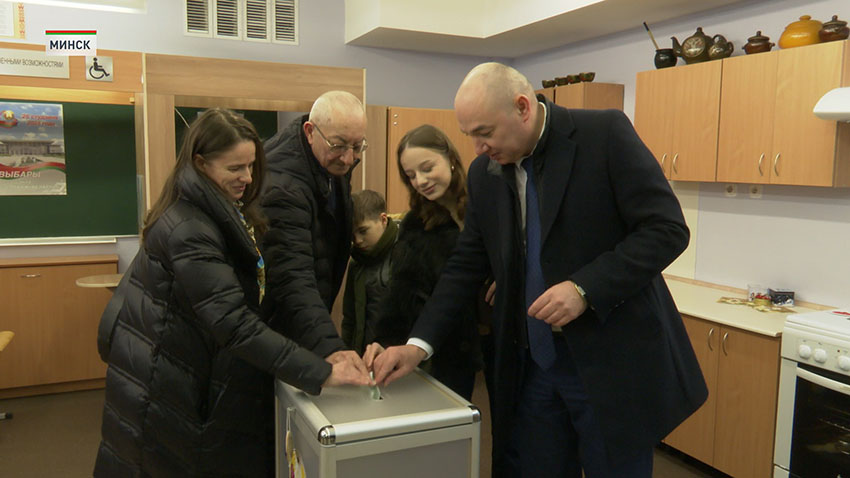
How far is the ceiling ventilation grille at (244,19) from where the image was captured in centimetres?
470

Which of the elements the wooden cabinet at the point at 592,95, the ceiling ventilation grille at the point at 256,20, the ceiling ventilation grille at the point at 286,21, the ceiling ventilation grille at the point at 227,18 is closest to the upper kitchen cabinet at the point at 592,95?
the wooden cabinet at the point at 592,95

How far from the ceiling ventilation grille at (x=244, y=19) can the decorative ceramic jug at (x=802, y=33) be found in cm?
335

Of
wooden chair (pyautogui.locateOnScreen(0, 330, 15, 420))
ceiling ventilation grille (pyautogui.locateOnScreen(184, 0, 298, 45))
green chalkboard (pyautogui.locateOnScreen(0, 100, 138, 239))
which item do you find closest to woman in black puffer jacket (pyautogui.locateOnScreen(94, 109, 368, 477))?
wooden chair (pyautogui.locateOnScreen(0, 330, 15, 420))

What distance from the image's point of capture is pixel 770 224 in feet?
11.6

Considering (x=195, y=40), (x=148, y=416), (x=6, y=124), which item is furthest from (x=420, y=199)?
(x=6, y=124)

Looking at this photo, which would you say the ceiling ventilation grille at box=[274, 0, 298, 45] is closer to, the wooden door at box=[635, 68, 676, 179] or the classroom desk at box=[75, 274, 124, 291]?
the classroom desk at box=[75, 274, 124, 291]

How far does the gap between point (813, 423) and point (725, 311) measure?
2.22 feet

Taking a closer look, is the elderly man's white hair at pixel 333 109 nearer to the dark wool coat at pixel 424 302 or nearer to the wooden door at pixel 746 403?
the dark wool coat at pixel 424 302

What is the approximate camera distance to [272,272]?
1.74 meters

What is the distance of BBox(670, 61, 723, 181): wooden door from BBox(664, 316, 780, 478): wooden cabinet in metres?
0.87

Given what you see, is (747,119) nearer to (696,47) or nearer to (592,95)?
(696,47)

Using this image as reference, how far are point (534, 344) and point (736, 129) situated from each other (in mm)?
2272

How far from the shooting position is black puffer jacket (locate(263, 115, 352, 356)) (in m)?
1.69

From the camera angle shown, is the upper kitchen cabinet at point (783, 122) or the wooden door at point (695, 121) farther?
the wooden door at point (695, 121)
